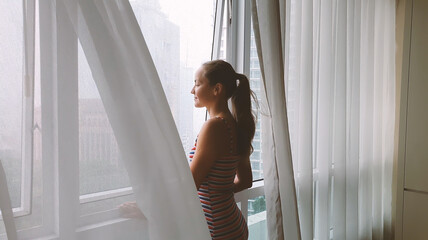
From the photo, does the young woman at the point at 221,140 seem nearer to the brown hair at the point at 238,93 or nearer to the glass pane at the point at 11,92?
the brown hair at the point at 238,93

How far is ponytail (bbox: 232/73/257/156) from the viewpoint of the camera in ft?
4.63

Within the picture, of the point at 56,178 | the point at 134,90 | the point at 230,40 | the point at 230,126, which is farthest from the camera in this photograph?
the point at 230,40

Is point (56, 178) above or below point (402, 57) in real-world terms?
below

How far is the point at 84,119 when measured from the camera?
0.93 metres

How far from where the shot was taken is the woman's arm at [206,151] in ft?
4.12

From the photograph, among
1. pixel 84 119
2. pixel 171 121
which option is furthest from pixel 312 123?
pixel 84 119

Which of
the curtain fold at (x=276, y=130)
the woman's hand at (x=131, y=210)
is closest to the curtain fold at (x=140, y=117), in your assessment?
the woman's hand at (x=131, y=210)

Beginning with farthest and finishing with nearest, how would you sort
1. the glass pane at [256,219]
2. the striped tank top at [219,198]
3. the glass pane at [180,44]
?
the glass pane at [256,219], the striped tank top at [219,198], the glass pane at [180,44]

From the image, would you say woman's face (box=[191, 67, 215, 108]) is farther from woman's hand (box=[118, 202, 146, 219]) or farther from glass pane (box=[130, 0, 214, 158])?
woman's hand (box=[118, 202, 146, 219])

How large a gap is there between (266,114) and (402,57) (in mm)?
1499

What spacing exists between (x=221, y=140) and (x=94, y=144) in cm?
48

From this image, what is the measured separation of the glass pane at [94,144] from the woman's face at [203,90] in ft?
1.53

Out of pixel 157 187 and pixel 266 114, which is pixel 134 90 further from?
pixel 266 114

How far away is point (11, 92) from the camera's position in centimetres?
83
